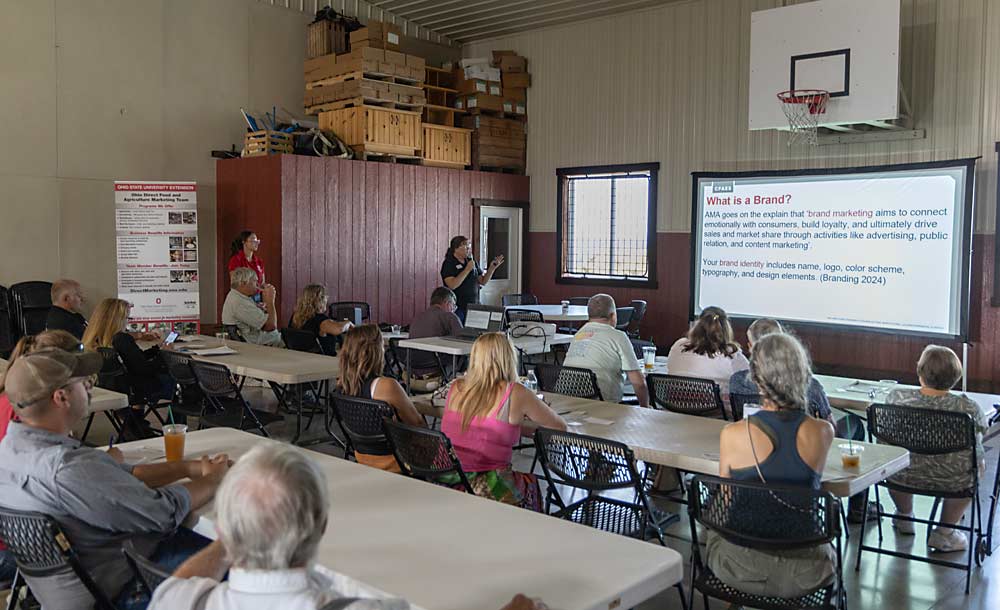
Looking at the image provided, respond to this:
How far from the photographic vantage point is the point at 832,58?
30.5 ft

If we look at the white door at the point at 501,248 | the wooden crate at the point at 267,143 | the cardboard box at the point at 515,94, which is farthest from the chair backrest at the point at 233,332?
the cardboard box at the point at 515,94

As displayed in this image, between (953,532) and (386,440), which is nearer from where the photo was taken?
(386,440)

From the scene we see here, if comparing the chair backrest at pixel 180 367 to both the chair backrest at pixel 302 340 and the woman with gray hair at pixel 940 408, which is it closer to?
the chair backrest at pixel 302 340

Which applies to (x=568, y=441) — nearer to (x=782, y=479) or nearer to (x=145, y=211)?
(x=782, y=479)

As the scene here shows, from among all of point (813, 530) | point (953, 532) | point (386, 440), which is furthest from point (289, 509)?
point (953, 532)

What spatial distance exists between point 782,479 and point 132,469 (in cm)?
223

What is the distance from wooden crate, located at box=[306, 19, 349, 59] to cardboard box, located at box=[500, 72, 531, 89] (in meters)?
2.49

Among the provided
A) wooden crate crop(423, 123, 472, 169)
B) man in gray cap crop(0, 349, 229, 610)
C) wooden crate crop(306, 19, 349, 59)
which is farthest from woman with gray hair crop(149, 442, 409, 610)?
wooden crate crop(306, 19, 349, 59)

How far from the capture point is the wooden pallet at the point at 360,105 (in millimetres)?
11242

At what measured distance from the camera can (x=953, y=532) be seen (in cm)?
461

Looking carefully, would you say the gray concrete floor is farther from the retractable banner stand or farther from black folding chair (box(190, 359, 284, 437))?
the retractable banner stand

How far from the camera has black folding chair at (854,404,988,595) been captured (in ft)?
13.5

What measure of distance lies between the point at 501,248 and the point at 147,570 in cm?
1166

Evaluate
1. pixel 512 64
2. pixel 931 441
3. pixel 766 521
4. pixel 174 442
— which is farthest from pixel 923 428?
pixel 512 64
